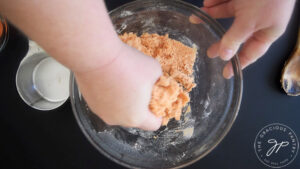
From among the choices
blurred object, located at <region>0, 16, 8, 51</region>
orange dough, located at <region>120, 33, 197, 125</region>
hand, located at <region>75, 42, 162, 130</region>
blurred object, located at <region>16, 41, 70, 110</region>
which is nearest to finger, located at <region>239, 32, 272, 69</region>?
orange dough, located at <region>120, 33, 197, 125</region>

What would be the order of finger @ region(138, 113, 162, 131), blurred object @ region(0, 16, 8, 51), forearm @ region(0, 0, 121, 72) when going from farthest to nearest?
blurred object @ region(0, 16, 8, 51)
finger @ region(138, 113, 162, 131)
forearm @ region(0, 0, 121, 72)

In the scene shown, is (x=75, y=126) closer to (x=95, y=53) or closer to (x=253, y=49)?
(x=95, y=53)

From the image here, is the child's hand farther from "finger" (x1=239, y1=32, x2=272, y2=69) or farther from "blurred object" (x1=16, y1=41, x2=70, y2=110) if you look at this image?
"blurred object" (x1=16, y1=41, x2=70, y2=110)

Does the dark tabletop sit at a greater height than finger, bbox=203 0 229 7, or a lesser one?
lesser

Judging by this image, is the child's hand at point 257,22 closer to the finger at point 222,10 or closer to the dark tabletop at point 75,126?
the finger at point 222,10

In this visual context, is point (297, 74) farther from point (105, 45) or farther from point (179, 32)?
point (105, 45)

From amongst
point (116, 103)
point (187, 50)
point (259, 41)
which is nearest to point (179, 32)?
point (187, 50)
